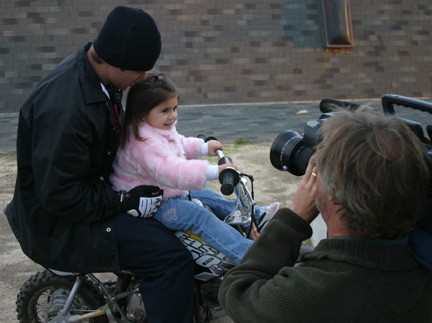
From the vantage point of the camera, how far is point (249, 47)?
1012 cm

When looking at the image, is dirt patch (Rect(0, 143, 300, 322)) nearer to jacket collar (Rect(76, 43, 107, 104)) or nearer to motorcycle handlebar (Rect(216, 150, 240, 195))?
jacket collar (Rect(76, 43, 107, 104))

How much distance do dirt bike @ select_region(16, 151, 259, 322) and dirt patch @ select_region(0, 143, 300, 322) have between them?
32.2 inches

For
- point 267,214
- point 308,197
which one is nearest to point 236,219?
point 267,214

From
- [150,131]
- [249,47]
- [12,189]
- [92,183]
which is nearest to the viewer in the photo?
[92,183]

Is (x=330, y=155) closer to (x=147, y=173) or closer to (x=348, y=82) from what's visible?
(x=147, y=173)

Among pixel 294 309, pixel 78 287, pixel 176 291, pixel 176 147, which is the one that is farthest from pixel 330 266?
pixel 78 287

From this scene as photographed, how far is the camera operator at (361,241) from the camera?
138 cm

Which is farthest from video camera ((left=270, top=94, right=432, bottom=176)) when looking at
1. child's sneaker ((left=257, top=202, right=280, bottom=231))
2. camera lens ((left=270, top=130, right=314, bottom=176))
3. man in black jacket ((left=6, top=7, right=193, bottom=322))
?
man in black jacket ((left=6, top=7, right=193, bottom=322))

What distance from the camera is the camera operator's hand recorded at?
1580mm

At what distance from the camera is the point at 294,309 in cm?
143

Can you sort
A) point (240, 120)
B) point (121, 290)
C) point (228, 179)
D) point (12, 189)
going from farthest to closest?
point (240, 120)
point (12, 189)
point (121, 290)
point (228, 179)

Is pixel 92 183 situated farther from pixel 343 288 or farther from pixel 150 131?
pixel 343 288

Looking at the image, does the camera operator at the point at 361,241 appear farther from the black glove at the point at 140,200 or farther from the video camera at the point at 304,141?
the black glove at the point at 140,200

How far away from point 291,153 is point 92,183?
0.90 metres
